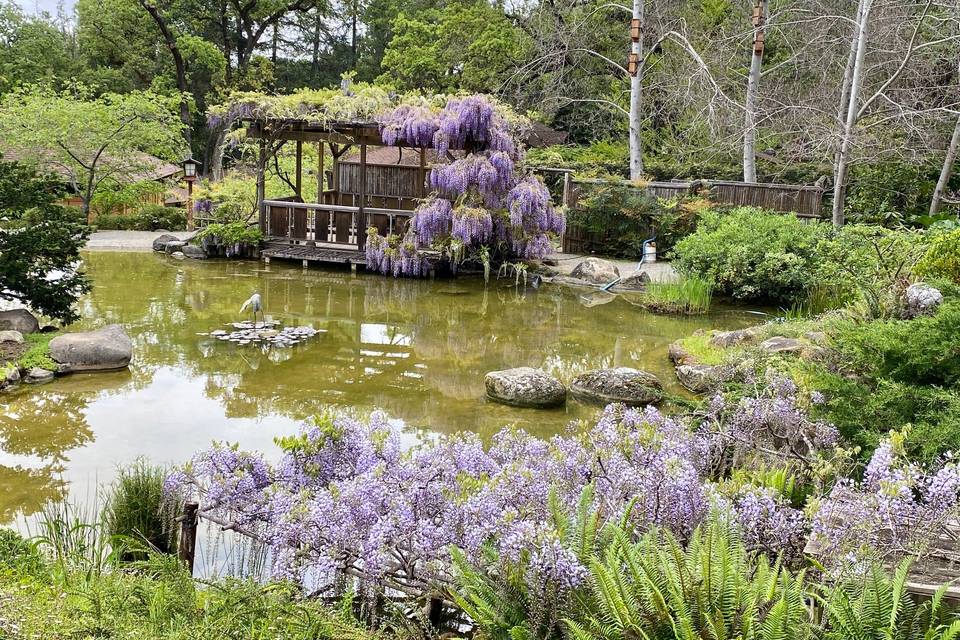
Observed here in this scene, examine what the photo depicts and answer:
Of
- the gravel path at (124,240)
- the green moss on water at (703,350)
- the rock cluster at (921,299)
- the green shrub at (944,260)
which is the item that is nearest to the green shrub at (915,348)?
the rock cluster at (921,299)

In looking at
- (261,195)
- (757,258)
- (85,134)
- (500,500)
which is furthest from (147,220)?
(500,500)

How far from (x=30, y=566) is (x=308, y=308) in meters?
7.89

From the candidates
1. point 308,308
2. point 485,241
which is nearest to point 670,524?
point 308,308

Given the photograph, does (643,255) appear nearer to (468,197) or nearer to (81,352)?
(468,197)

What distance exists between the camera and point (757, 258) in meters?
12.1

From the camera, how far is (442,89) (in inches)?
961

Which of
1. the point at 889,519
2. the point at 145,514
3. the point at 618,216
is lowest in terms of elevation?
the point at 145,514

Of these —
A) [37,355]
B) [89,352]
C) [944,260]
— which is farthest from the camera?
[89,352]

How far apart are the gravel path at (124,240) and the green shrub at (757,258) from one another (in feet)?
32.7

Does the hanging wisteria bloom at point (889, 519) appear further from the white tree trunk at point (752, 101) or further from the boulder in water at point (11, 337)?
the white tree trunk at point (752, 101)

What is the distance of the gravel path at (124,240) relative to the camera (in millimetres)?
16688

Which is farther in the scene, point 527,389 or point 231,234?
point 231,234

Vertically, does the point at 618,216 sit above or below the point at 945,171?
below

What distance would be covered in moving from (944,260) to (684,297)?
471cm
